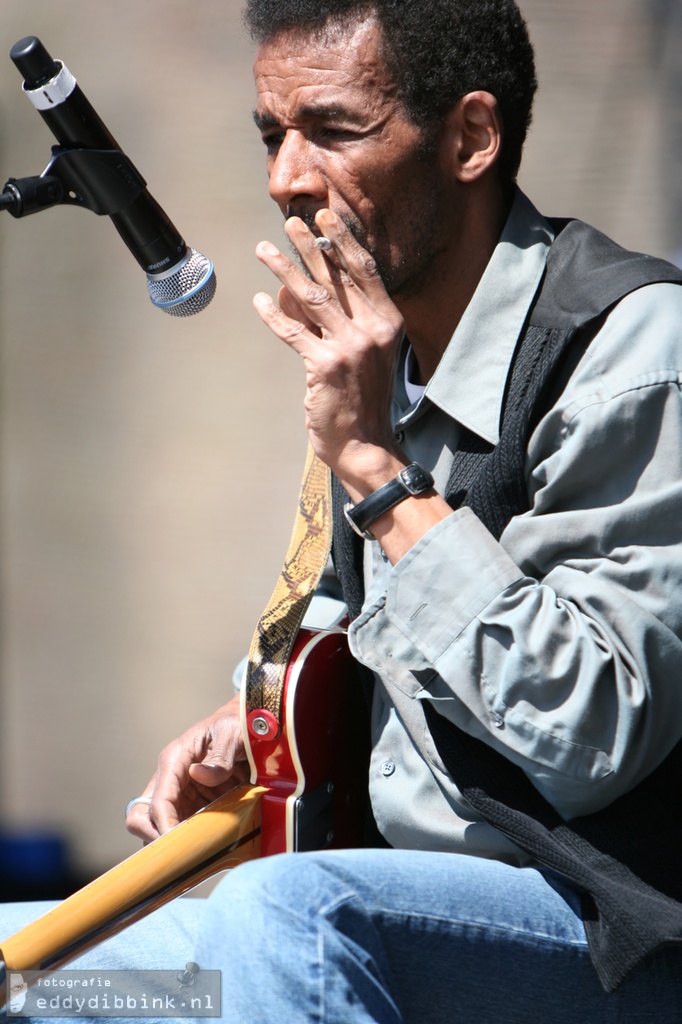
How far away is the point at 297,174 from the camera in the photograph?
1.90 m

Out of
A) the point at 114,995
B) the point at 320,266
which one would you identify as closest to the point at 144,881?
the point at 114,995

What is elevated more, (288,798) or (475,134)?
(475,134)

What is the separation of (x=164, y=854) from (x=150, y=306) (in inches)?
79.6

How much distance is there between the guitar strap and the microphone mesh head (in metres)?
0.47

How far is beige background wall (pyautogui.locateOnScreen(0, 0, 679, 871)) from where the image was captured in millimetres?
3156

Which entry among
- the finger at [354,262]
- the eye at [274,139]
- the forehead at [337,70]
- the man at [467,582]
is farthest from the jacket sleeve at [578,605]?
the eye at [274,139]

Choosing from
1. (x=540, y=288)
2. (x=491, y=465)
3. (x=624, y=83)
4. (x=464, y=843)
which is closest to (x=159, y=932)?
(x=464, y=843)

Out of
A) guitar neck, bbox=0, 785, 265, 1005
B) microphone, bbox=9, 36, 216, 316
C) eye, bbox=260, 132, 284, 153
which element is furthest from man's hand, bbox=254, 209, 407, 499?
guitar neck, bbox=0, 785, 265, 1005

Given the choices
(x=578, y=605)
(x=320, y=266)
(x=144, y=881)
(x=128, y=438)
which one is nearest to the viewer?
(x=578, y=605)

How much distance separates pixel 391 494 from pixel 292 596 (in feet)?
1.73

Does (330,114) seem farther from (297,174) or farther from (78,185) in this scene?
(78,185)

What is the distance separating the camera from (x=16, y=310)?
3365 millimetres

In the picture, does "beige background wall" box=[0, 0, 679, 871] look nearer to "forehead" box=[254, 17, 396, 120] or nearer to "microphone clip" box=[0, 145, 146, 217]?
"forehead" box=[254, 17, 396, 120]

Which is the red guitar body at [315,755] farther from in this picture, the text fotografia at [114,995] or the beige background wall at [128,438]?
the beige background wall at [128,438]
